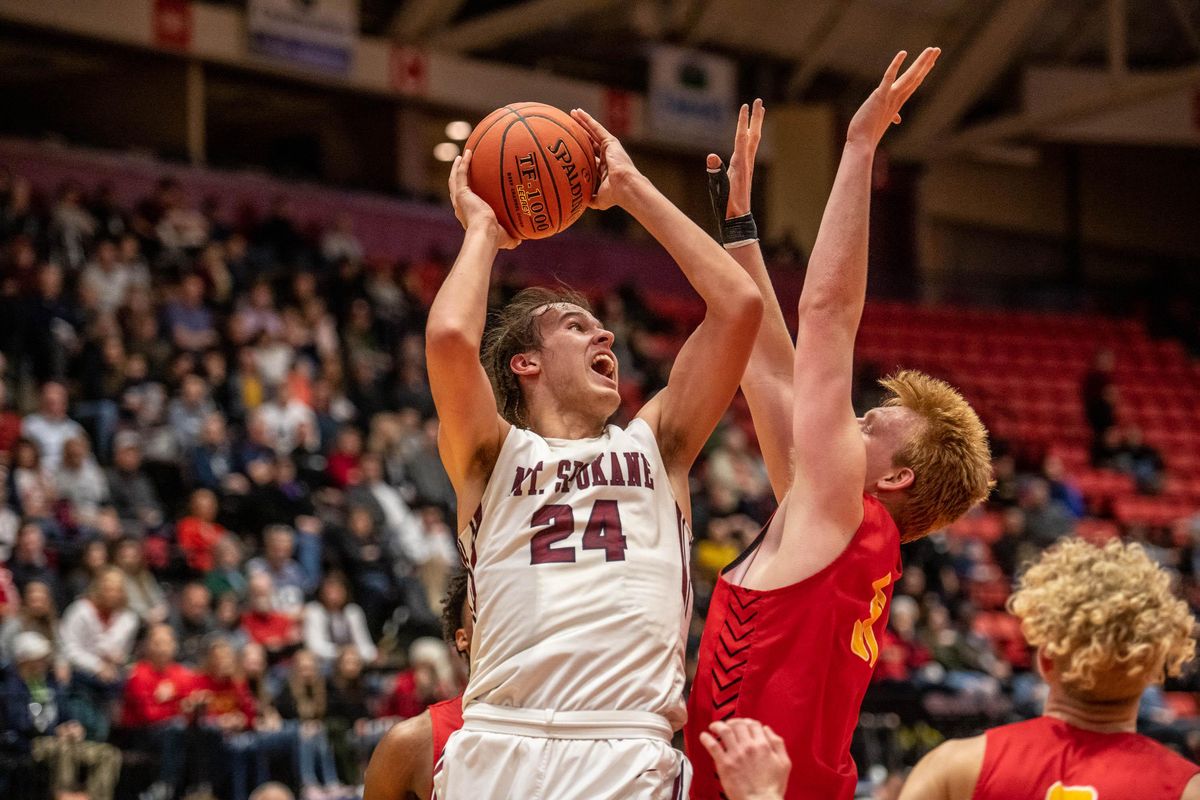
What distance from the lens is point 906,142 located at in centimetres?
2267

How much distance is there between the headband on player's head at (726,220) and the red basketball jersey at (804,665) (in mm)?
809

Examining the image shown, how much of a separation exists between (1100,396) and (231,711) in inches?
569

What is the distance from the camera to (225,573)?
991 cm

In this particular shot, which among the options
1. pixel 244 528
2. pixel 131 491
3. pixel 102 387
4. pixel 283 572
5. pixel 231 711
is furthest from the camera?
pixel 102 387

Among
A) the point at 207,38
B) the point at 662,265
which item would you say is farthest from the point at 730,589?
the point at 662,265

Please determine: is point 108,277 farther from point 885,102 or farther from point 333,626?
point 885,102

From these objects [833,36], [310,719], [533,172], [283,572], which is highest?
[833,36]

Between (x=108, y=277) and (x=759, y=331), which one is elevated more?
(x=108, y=277)

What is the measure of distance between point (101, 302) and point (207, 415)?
1559 mm

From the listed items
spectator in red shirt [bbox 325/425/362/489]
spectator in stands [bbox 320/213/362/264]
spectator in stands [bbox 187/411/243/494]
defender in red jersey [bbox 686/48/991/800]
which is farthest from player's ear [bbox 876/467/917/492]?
spectator in stands [bbox 320/213/362/264]

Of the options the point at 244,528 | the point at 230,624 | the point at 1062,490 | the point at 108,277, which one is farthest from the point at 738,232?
the point at 1062,490

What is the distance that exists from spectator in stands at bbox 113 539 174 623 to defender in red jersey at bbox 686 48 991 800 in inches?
266

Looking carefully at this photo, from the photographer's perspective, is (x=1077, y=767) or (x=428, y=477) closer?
(x=1077, y=767)

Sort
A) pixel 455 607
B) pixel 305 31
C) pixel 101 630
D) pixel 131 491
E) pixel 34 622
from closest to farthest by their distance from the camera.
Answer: pixel 455 607 → pixel 34 622 → pixel 101 630 → pixel 131 491 → pixel 305 31
